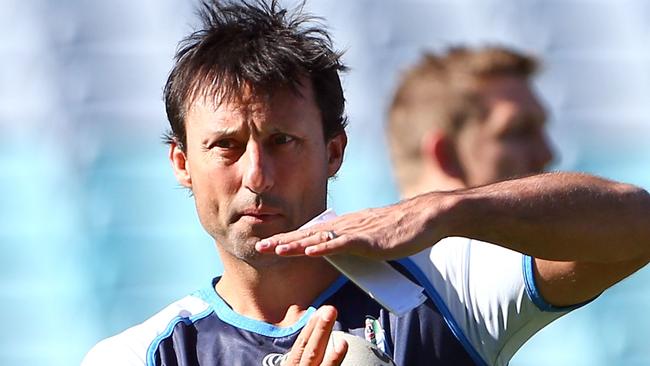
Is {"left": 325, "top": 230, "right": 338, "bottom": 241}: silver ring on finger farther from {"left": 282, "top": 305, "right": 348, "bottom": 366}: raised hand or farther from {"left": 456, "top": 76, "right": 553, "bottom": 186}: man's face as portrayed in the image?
{"left": 456, "top": 76, "right": 553, "bottom": 186}: man's face

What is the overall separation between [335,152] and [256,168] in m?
0.46

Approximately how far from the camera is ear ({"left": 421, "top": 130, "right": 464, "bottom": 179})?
6527mm

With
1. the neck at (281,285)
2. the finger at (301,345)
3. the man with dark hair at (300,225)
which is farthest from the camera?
the neck at (281,285)

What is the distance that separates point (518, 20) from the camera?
925 cm

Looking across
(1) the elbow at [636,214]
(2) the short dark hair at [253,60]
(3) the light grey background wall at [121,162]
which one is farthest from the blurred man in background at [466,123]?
(1) the elbow at [636,214]

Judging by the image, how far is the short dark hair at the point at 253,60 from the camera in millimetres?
4348

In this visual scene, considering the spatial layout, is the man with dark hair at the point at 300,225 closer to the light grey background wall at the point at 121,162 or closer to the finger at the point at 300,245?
the finger at the point at 300,245

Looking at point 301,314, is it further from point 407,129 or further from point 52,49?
point 52,49

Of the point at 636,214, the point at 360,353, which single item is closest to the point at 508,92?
the point at 636,214

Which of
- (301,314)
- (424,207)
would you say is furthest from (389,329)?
(424,207)

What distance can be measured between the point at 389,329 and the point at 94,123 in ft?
17.5

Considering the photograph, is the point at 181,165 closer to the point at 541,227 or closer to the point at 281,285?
the point at 281,285

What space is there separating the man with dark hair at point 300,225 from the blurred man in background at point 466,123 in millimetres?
2021

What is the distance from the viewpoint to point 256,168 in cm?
412
